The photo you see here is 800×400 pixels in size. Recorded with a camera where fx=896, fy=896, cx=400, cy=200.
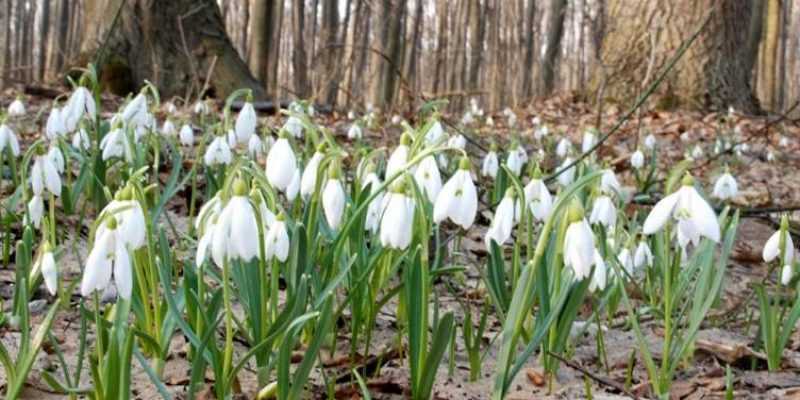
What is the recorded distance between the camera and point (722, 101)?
9016 millimetres

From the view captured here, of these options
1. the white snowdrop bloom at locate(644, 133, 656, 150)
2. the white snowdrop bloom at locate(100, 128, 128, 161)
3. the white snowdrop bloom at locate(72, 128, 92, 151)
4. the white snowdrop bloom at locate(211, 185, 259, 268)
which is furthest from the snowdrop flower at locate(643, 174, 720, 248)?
the white snowdrop bloom at locate(644, 133, 656, 150)

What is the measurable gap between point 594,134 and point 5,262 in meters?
2.86

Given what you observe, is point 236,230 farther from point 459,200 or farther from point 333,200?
point 459,200

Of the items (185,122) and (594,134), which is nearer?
(185,122)

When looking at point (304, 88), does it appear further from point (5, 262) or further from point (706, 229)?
point (706, 229)

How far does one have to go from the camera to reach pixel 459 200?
167 centimetres

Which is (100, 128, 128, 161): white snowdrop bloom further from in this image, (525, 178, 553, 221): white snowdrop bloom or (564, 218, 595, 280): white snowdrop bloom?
(564, 218, 595, 280): white snowdrop bloom

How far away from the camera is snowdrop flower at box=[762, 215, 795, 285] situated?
6.61 ft

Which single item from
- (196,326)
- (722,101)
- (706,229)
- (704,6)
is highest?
(704,6)

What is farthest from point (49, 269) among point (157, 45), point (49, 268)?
point (157, 45)

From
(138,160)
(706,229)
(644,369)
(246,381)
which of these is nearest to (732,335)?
(644,369)

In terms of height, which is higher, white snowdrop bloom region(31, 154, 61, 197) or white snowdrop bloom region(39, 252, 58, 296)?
white snowdrop bloom region(31, 154, 61, 197)

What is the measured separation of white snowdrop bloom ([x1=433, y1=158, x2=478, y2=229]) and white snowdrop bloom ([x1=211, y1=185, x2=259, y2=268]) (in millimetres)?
397

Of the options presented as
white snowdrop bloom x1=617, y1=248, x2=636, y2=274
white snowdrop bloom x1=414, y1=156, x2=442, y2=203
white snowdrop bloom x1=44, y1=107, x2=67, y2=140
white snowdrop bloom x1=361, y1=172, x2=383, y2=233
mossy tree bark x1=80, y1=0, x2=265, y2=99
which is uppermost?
mossy tree bark x1=80, y1=0, x2=265, y2=99
